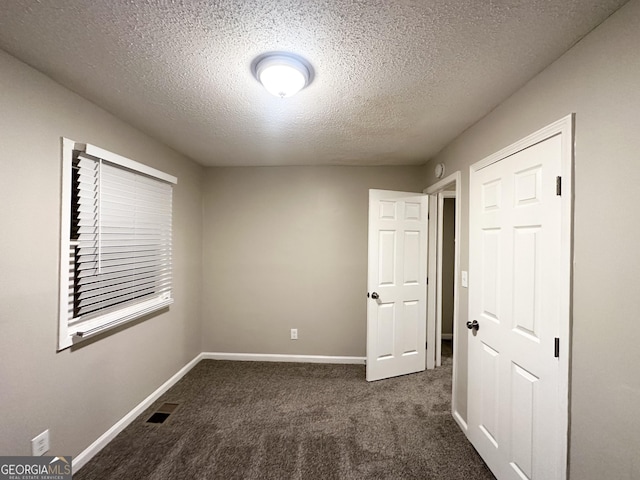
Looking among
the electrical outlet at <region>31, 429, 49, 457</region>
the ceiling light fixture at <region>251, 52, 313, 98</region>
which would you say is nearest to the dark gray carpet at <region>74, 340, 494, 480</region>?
the electrical outlet at <region>31, 429, 49, 457</region>

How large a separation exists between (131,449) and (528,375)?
259cm

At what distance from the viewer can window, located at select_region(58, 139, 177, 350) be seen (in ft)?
5.61

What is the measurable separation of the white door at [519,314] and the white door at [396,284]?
3.24ft

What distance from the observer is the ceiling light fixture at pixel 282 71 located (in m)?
1.36

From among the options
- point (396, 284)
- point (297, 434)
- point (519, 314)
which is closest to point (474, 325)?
point (519, 314)

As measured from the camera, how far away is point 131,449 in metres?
1.94

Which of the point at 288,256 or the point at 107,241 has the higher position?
the point at 107,241

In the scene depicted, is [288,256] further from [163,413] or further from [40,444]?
[40,444]

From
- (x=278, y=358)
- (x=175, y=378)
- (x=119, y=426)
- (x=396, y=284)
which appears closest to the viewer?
(x=119, y=426)

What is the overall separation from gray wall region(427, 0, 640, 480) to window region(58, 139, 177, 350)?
105 inches

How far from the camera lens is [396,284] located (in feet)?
9.98

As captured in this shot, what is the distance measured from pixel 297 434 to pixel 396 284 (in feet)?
5.56

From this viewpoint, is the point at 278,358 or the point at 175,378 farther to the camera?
the point at 278,358

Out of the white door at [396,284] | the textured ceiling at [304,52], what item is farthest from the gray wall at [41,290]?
the white door at [396,284]
